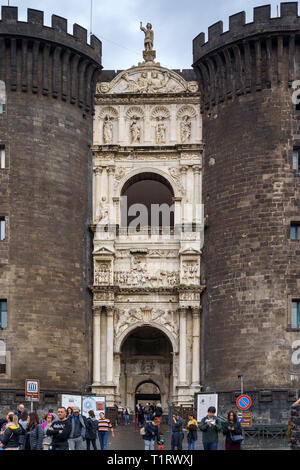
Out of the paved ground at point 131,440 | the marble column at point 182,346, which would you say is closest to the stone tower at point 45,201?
the paved ground at point 131,440

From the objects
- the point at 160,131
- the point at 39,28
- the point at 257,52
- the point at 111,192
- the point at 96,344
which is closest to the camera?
the point at 96,344

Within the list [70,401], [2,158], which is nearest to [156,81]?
[2,158]

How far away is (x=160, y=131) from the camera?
55.4 meters

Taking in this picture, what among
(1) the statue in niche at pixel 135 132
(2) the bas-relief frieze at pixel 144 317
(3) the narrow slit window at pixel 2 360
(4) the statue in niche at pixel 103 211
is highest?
(1) the statue in niche at pixel 135 132

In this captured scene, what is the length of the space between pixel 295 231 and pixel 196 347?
725cm

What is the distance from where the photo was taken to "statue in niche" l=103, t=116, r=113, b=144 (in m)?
55.5

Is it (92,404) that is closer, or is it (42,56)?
(92,404)

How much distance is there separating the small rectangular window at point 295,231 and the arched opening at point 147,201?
6674 millimetres

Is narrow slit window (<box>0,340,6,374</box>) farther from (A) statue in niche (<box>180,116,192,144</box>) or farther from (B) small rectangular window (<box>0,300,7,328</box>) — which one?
(A) statue in niche (<box>180,116,192,144</box>)

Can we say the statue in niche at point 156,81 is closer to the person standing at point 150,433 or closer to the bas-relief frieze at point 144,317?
the bas-relief frieze at point 144,317

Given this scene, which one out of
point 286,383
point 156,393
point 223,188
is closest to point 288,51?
point 223,188

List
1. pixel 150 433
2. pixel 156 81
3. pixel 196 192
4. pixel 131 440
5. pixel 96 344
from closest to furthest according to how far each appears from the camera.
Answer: pixel 150 433, pixel 131 440, pixel 96 344, pixel 196 192, pixel 156 81

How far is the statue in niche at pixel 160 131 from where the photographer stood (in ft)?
181

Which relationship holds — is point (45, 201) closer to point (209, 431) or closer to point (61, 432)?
point (209, 431)
